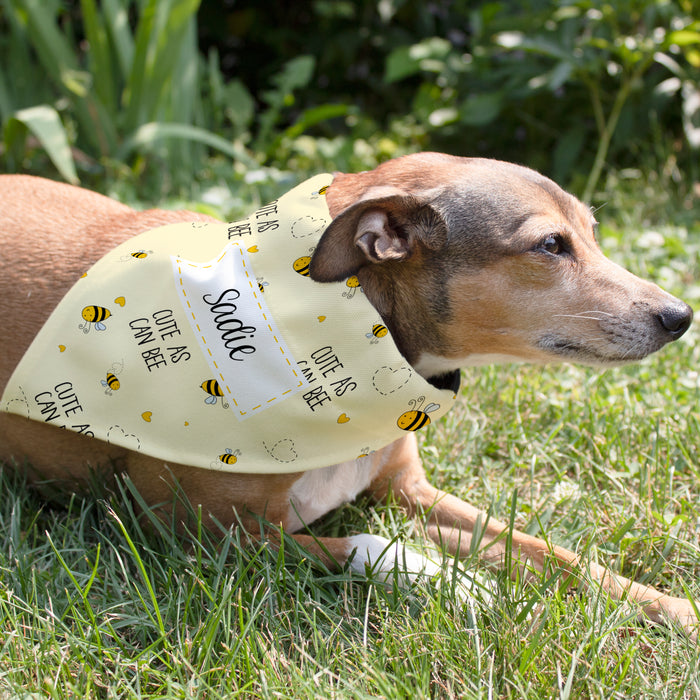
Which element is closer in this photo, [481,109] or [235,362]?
[235,362]

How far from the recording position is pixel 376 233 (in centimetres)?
232

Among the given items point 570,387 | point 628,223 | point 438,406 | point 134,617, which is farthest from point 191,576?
point 628,223

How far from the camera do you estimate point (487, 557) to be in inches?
103

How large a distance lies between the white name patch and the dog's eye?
2.91 feet

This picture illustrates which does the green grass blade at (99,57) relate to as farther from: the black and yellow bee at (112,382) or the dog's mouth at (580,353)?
the dog's mouth at (580,353)

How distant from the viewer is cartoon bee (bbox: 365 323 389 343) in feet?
7.76

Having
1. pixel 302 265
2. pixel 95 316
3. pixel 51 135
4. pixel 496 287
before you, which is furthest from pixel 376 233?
pixel 51 135

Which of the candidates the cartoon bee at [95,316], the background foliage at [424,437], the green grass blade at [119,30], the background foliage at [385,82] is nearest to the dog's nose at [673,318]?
the background foliage at [424,437]

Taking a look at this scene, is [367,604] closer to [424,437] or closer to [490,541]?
[490,541]

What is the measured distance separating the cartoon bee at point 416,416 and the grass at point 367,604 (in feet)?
1.32

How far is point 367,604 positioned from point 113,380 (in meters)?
1.09

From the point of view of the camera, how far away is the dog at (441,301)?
238 cm

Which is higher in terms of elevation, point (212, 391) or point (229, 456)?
point (212, 391)

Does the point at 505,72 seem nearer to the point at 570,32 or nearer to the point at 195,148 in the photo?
the point at 570,32
